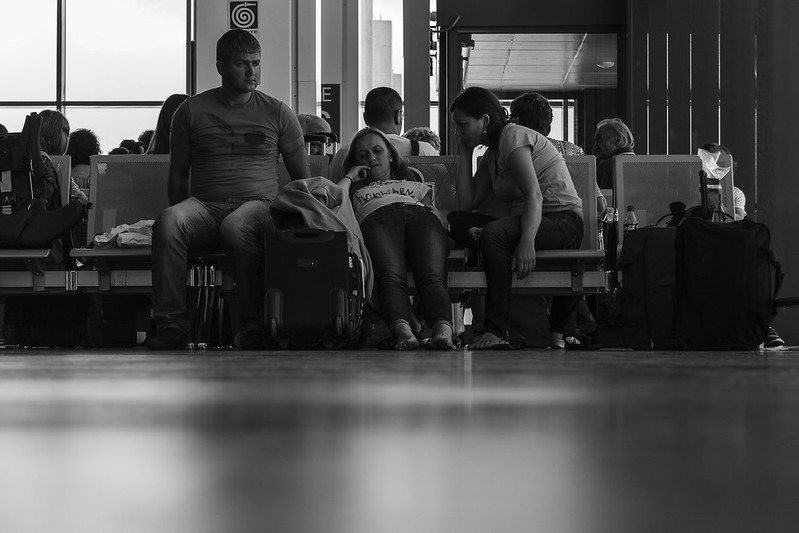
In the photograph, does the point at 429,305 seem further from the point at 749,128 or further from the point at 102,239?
the point at 749,128

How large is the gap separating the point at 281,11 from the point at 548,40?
11.2 feet

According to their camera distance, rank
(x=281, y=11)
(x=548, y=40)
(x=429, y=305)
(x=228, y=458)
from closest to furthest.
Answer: (x=228, y=458) → (x=429, y=305) → (x=281, y=11) → (x=548, y=40)

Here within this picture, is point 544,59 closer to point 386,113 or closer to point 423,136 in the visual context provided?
point 423,136

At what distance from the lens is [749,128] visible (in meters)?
9.77

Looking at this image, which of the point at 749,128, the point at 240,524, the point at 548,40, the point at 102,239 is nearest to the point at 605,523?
the point at 240,524

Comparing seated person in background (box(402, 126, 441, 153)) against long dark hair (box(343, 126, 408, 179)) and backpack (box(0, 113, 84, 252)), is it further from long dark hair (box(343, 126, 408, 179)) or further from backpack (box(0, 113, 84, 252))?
backpack (box(0, 113, 84, 252))

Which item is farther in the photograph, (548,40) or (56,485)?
(548,40)

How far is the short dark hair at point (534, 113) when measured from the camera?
5.37m

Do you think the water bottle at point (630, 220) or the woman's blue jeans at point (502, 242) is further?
the water bottle at point (630, 220)

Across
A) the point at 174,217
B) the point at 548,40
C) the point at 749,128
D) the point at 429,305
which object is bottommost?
the point at 429,305

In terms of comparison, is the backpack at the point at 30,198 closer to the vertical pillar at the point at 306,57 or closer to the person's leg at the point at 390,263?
the person's leg at the point at 390,263

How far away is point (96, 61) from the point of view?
16.1 metres

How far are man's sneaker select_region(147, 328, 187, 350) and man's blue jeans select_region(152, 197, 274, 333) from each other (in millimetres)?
34

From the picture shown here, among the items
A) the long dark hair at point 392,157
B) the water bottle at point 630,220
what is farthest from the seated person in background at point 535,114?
the long dark hair at point 392,157
